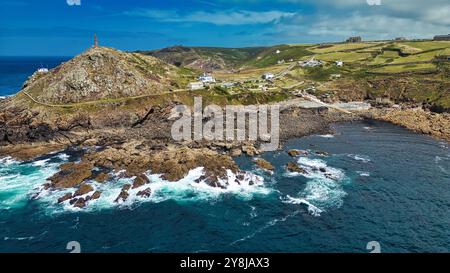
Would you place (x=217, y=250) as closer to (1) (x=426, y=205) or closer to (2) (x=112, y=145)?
(1) (x=426, y=205)

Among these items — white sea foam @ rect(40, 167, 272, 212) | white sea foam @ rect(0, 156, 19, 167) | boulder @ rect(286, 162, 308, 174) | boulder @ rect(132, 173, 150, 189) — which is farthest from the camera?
white sea foam @ rect(0, 156, 19, 167)

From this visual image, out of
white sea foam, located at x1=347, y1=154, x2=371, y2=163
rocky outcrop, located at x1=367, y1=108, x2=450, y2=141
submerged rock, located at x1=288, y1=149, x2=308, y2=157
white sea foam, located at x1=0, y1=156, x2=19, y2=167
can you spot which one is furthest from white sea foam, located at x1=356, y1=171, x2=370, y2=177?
white sea foam, located at x1=0, y1=156, x2=19, y2=167

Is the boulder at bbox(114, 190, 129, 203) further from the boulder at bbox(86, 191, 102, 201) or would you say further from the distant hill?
the distant hill

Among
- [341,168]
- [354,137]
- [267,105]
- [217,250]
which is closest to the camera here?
[217,250]

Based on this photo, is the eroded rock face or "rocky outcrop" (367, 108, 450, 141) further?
"rocky outcrop" (367, 108, 450, 141)

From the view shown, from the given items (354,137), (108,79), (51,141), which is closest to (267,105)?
(354,137)

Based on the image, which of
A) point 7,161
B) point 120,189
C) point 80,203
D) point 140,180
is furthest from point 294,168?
point 7,161
